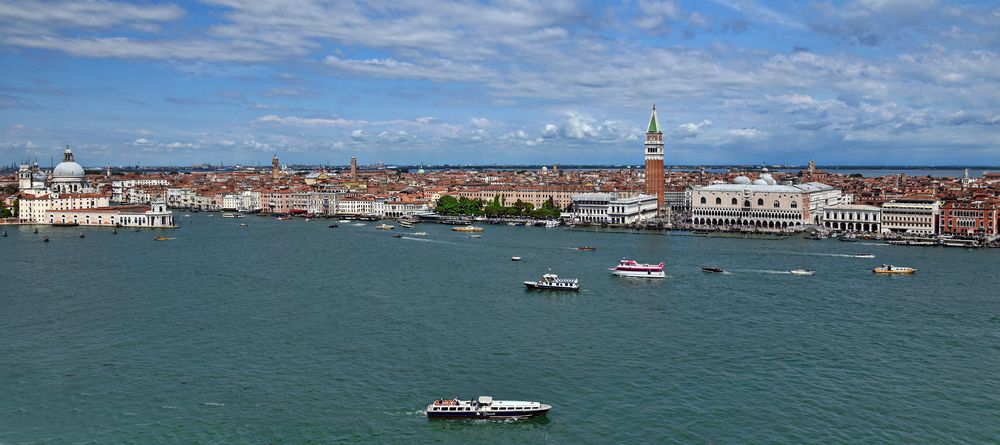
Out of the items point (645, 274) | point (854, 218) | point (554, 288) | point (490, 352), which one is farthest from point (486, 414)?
point (854, 218)

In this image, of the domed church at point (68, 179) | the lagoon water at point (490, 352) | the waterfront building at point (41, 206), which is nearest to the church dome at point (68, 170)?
the domed church at point (68, 179)

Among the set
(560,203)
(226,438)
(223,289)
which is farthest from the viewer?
(560,203)

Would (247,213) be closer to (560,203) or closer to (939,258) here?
(560,203)

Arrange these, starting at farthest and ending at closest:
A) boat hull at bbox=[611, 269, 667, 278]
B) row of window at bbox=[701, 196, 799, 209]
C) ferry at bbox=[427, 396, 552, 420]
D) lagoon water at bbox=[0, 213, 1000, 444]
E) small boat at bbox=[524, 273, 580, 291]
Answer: row of window at bbox=[701, 196, 799, 209] → boat hull at bbox=[611, 269, 667, 278] → small boat at bbox=[524, 273, 580, 291] → ferry at bbox=[427, 396, 552, 420] → lagoon water at bbox=[0, 213, 1000, 444]

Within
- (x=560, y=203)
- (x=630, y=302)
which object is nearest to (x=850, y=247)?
(x=630, y=302)

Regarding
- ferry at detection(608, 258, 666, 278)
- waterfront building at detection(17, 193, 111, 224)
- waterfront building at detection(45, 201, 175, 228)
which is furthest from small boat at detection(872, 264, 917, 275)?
waterfront building at detection(17, 193, 111, 224)

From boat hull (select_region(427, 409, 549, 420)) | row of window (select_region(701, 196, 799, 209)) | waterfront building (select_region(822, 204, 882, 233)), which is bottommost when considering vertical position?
boat hull (select_region(427, 409, 549, 420))

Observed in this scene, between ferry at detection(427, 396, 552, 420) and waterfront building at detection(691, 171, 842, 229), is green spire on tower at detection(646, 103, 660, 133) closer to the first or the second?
waterfront building at detection(691, 171, 842, 229)
